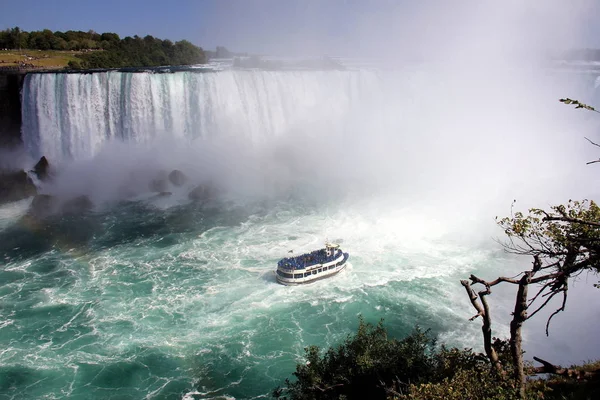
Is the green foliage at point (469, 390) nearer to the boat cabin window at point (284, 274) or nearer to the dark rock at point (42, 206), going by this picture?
the boat cabin window at point (284, 274)

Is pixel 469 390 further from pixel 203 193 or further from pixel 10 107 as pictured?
pixel 10 107

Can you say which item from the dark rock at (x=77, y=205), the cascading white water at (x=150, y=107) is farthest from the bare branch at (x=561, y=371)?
the cascading white water at (x=150, y=107)

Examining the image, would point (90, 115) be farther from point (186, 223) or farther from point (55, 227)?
point (186, 223)

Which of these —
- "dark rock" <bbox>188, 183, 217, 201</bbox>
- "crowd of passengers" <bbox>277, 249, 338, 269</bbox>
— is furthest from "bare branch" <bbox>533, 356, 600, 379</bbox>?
"dark rock" <bbox>188, 183, 217, 201</bbox>

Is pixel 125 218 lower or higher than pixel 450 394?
lower

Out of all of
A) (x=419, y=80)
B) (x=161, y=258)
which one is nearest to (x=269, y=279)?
(x=161, y=258)
